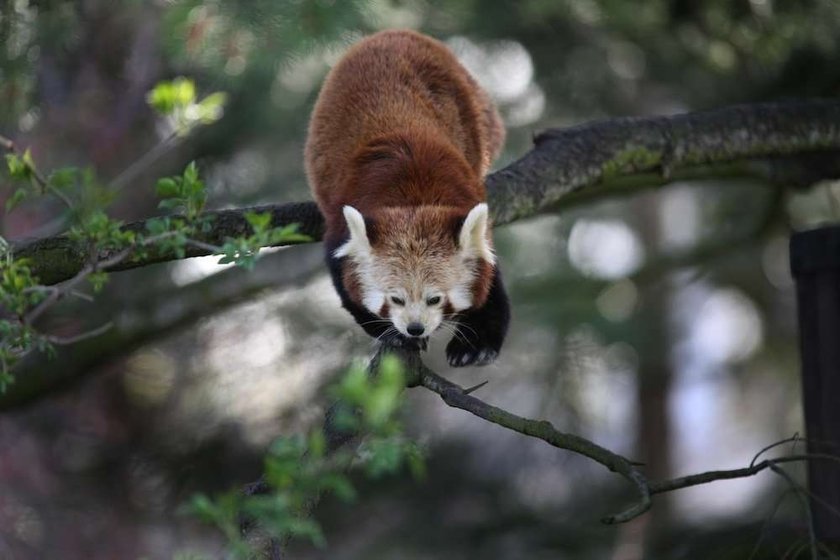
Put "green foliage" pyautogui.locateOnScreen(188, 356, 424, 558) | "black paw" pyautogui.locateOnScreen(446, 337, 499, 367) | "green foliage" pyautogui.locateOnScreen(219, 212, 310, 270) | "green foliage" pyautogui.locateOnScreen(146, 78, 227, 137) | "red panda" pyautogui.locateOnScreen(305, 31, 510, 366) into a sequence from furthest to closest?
"black paw" pyautogui.locateOnScreen(446, 337, 499, 367)
"red panda" pyautogui.locateOnScreen(305, 31, 510, 366)
"green foliage" pyautogui.locateOnScreen(146, 78, 227, 137)
"green foliage" pyautogui.locateOnScreen(219, 212, 310, 270)
"green foliage" pyautogui.locateOnScreen(188, 356, 424, 558)

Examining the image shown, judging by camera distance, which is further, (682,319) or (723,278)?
(682,319)

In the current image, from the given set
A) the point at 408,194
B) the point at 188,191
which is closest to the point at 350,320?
the point at 408,194

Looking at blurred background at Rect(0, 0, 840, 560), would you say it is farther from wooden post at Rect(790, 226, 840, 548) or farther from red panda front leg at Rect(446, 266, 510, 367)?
red panda front leg at Rect(446, 266, 510, 367)

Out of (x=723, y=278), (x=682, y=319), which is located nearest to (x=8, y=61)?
(x=723, y=278)

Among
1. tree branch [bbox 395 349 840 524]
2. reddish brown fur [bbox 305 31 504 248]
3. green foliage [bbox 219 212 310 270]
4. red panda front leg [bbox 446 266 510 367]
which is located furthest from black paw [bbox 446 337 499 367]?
green foliage [bbox 219 212 310 270]

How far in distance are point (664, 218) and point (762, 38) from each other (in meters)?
5.67

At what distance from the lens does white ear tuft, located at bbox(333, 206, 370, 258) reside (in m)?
2.76

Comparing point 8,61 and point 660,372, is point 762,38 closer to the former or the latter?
point 8,61

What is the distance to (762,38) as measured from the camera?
4.60 m

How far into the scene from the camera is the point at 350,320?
18.7 feet

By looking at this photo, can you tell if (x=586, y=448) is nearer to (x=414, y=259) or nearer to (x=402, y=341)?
(x=402, y=341)

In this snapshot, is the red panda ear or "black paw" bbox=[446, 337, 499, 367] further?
"black paw" bbox=[446, 337, 499, 367]

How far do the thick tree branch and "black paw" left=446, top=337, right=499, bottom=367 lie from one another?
394 millimetres

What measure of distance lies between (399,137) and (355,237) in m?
0.46
